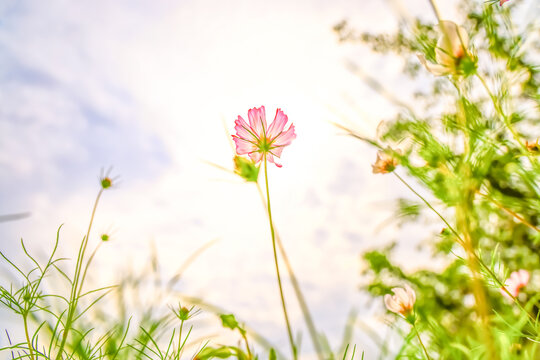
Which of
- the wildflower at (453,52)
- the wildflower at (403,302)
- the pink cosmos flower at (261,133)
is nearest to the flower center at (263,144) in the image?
the pink cosmos flower at (261,133)

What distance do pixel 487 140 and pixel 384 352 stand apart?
1.52 feet

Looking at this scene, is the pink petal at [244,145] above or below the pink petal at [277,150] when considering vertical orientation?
above

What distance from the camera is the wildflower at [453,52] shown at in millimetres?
660

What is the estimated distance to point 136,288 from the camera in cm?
108

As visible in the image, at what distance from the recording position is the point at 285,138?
0.85 m

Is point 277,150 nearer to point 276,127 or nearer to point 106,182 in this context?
point 276,127

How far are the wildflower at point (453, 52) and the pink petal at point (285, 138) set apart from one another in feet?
0.93

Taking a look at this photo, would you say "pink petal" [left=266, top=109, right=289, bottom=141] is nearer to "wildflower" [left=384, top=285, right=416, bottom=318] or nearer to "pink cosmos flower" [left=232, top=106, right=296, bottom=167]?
"pink cosmos flower" [left=232, top=106, right=296, bottom=167]

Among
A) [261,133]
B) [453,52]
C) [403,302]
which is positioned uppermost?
[261,133]

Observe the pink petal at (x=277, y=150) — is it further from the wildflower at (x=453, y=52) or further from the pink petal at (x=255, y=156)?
the wildflower at (x=453, y=52)

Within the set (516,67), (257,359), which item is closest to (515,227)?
(516,67)

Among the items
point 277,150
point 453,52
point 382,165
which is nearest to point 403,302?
point 382,165

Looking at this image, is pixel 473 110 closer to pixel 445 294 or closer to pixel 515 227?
pixel 515 227

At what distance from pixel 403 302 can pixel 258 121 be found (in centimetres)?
64
